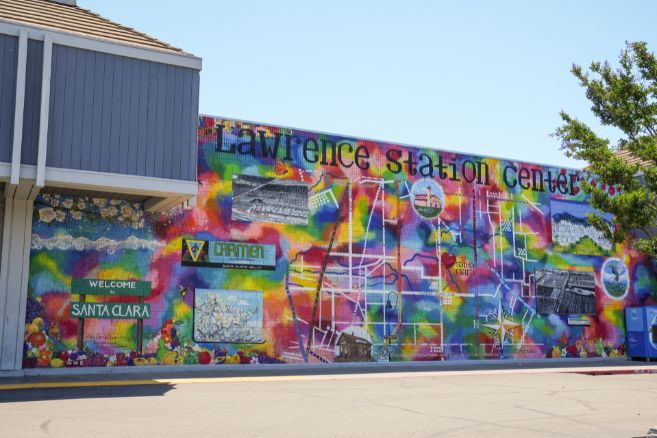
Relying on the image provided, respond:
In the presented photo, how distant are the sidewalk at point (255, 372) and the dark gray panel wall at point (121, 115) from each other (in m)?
4.96

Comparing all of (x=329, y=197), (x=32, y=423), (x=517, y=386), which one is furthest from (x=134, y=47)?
(x=517, y=386)

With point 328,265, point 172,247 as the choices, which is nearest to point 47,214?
point 172,247

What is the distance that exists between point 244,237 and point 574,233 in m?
14.1

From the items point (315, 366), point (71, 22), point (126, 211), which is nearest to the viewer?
point (71, 22)

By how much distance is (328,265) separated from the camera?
2367 cm

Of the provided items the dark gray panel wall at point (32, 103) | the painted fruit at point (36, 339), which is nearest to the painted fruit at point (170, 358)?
the painted fruit at point (36, 339)

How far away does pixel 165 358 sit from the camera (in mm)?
20719

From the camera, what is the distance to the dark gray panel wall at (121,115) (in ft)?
56.7

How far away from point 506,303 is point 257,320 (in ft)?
32.5

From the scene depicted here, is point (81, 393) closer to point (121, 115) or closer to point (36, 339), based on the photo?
point (36, 339)

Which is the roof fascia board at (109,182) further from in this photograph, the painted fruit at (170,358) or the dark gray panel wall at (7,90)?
the painted fruit at (170,358)

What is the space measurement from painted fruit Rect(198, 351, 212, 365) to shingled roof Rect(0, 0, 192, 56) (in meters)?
8.43

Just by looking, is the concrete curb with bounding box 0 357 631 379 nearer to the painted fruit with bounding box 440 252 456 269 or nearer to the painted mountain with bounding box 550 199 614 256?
the painted fruit with bounding box 440 252 456 269

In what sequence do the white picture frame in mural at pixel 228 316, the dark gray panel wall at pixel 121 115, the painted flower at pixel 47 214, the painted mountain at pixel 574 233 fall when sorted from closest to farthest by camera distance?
the dark gray panel wall at pixel 121 115 < the painted flower at pixel 47 214 < the white picture frame in mural at pixel 228 316 < the painted mountain at pixel 574 233
